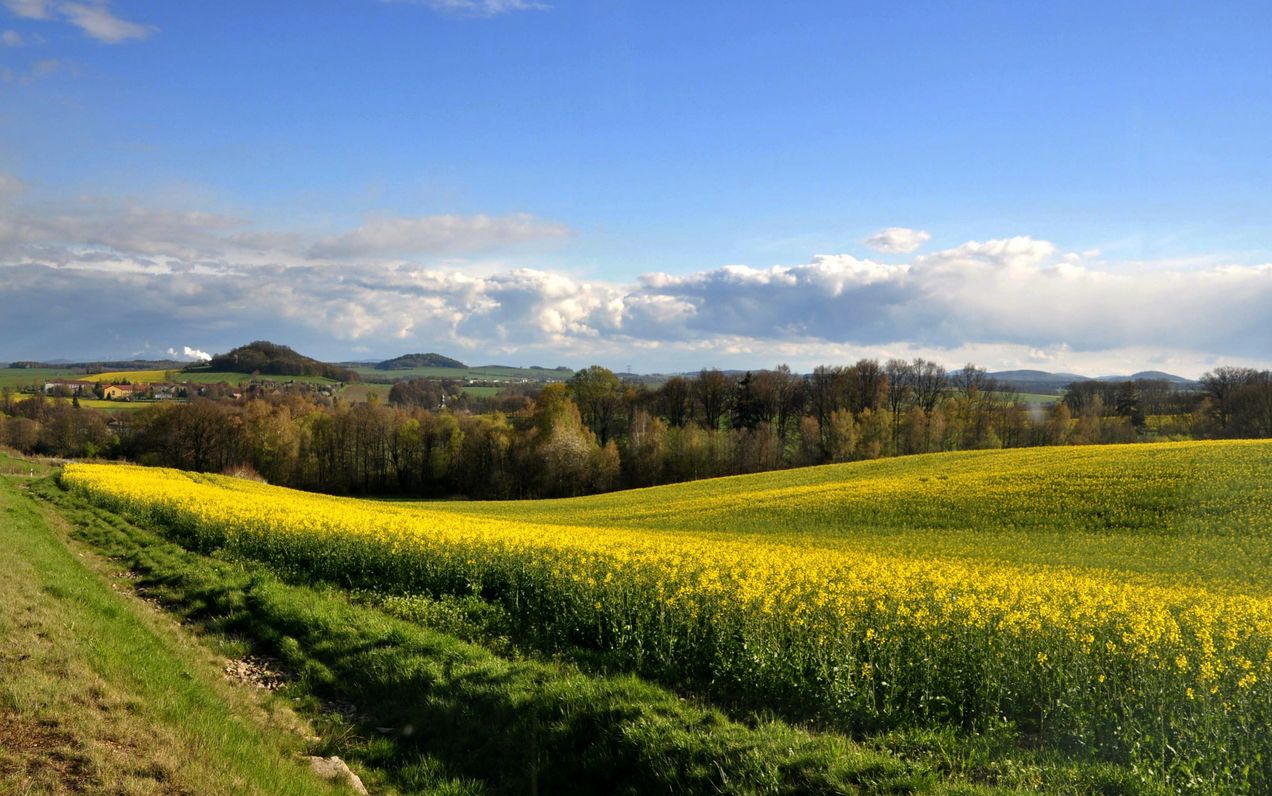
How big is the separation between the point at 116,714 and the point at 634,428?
77.5 m

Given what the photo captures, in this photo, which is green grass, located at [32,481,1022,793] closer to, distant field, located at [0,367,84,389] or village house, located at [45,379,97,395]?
village house, located at [45,379,97,395]

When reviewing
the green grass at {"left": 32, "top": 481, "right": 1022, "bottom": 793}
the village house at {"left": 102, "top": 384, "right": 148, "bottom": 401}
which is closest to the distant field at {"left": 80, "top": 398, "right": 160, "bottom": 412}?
the village house at {"left": 102, "top": 384, "right": 148, "bottom": 401}

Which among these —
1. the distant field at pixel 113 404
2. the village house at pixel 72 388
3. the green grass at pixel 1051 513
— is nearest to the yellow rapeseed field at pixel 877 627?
the green grass at pixel 1051 513

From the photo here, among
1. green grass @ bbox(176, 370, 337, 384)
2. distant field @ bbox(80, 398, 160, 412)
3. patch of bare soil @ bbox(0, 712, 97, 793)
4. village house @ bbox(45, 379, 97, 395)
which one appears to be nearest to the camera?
patch of bare soil @ bbox(0, 712, 97, 793)

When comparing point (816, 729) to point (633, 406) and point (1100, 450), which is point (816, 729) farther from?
point (633, 406)

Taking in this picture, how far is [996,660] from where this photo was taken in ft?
25.1

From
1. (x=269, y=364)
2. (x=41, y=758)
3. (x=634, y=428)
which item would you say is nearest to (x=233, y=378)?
(x=269, y=364)

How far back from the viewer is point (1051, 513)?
25.4 metres

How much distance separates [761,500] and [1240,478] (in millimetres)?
19001

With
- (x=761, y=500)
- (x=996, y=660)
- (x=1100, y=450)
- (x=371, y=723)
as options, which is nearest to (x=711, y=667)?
(x=996, y=660)

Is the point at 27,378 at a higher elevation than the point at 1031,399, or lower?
higher

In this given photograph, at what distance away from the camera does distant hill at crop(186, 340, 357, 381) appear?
174 metres

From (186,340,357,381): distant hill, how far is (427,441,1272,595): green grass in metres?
158

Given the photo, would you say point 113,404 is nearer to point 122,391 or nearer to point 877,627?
point 122,391
